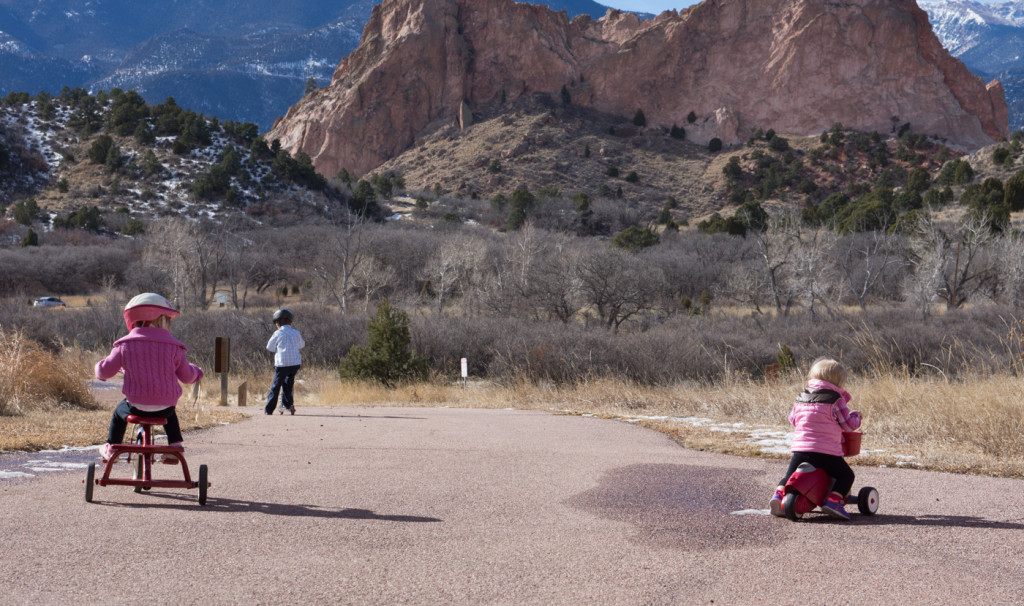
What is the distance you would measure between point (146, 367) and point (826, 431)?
4.39m

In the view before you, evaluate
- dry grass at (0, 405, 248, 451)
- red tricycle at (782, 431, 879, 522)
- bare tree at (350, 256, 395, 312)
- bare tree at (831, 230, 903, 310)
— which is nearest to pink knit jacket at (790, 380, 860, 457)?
red tricycle at (782, 431, 879, 522)

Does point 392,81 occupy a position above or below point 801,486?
above

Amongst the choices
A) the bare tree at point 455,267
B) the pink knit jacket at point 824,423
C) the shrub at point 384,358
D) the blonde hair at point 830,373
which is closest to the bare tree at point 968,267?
the bare tree at point 455,267

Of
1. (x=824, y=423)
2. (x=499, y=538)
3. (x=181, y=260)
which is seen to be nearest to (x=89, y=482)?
(x=499, y=538)

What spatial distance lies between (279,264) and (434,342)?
105ft

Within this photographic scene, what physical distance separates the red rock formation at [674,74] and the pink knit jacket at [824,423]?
10925 centimetres

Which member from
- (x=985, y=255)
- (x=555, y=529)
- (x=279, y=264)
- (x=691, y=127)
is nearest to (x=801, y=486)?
(x=555, y=529)

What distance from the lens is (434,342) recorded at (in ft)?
94.5

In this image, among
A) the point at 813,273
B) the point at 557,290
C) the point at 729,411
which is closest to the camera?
the point at 729,411

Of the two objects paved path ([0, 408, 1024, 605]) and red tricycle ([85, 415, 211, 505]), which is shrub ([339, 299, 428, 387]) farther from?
red tricycle ([85, 415, 211, 505])

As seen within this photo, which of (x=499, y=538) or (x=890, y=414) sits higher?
(x=890, y=414)

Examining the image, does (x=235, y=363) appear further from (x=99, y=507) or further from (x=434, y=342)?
(x=99, y=507)

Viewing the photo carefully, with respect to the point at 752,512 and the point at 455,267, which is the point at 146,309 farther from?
the point at 455,267

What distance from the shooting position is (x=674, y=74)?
388 feet
